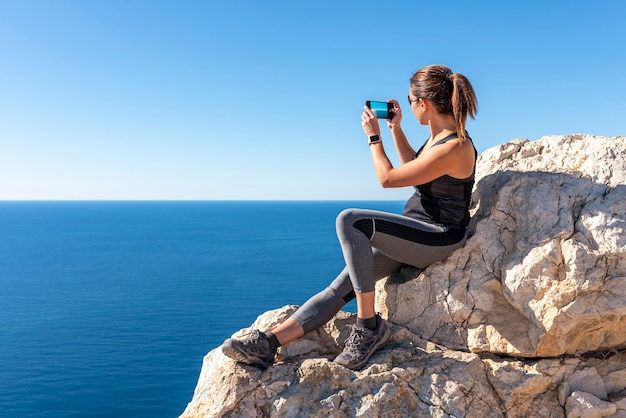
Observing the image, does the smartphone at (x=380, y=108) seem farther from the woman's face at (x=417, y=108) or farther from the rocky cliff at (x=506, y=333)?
the rocky cliff at (x=506, y=333)

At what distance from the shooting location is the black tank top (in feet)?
15.4

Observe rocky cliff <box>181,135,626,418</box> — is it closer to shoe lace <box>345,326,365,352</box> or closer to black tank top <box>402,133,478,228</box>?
shoe lace <box>345,326,365,352</box>

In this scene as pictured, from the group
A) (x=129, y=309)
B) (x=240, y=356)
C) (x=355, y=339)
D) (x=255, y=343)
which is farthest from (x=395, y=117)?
(x=129, y=309)

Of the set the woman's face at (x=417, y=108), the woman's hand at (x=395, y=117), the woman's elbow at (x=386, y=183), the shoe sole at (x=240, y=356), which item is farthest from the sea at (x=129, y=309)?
the woman's face at (x=417, y=108)

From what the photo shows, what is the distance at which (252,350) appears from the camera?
4.62 m

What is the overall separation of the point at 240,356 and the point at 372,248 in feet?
5.51

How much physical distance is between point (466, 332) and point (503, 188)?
1.58 m

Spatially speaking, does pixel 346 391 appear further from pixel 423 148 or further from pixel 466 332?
pixel 423 148

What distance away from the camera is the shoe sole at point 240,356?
4.58 meters

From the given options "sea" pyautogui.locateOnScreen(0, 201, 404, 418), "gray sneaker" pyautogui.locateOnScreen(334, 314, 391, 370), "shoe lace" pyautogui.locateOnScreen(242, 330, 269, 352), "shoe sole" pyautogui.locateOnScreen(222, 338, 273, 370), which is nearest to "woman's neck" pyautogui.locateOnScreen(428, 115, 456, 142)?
"gray sneaker" pyautogui.locateOnScreen(334, 314, 391, 370)

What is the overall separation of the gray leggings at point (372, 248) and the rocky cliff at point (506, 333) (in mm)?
289

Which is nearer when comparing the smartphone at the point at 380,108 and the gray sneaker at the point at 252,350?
the gray sneaker at the point at 252,350

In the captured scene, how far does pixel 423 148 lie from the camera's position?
16.6 ft

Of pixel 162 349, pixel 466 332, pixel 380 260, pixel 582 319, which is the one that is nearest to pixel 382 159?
pixel 380 260
